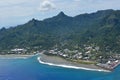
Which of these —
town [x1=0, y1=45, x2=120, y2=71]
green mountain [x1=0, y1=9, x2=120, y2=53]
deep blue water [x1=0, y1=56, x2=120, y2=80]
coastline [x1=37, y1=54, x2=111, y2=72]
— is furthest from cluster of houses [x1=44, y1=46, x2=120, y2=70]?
deep blue water [x1=0, y1=56, x2=120, y2=80]

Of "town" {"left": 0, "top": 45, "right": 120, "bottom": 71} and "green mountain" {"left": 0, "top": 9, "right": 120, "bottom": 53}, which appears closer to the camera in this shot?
"town" {"left": 0, "top": 45, "right": 120, "bottom": 71}

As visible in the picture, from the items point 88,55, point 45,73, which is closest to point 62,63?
point 88,55

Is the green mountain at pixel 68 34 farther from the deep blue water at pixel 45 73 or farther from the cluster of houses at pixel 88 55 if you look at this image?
the deep blue water at pixel 45 73

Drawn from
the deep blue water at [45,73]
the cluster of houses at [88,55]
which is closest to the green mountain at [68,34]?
the cluster of houses at [88,55]

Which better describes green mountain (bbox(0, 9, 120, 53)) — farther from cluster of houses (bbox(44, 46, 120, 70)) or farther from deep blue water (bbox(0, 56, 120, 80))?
deep blue water (bbox(0, 56, 120, 80))

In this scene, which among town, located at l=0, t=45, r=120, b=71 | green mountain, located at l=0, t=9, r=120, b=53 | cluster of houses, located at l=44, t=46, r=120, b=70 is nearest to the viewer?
cluster of houses, located at l=44, t=46, r=120, b=70

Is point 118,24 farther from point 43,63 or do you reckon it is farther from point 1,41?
point 1,41

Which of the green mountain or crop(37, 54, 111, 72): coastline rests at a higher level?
the green mountain
